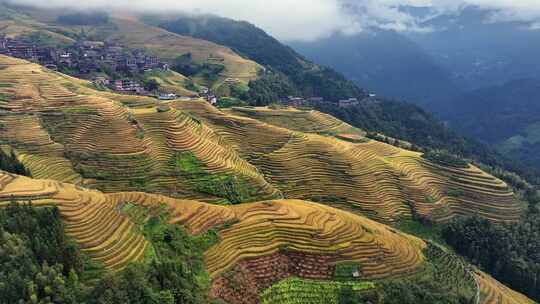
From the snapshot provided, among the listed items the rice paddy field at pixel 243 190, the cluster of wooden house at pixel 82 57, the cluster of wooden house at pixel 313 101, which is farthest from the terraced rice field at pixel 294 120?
the cluster of wooden house at pixel 82 57

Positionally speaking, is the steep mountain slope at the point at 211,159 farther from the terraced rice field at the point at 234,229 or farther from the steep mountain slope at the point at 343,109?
the steep mountain slope at the point at 343,109

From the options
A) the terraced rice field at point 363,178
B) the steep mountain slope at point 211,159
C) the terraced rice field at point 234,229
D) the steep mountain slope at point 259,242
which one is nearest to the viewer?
the steep mountain slope at point 259,242

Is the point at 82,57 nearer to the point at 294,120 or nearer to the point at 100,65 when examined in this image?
the point at 100,65

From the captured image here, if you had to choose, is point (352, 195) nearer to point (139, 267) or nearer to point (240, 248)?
point (240, 248)

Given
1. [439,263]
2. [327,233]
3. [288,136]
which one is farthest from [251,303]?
[288,136]

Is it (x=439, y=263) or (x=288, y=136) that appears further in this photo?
Answer: (x=288, y=136)

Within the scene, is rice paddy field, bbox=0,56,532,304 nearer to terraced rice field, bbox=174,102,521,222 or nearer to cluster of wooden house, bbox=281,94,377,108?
terraced rice field, bbox=174,102,521,222
